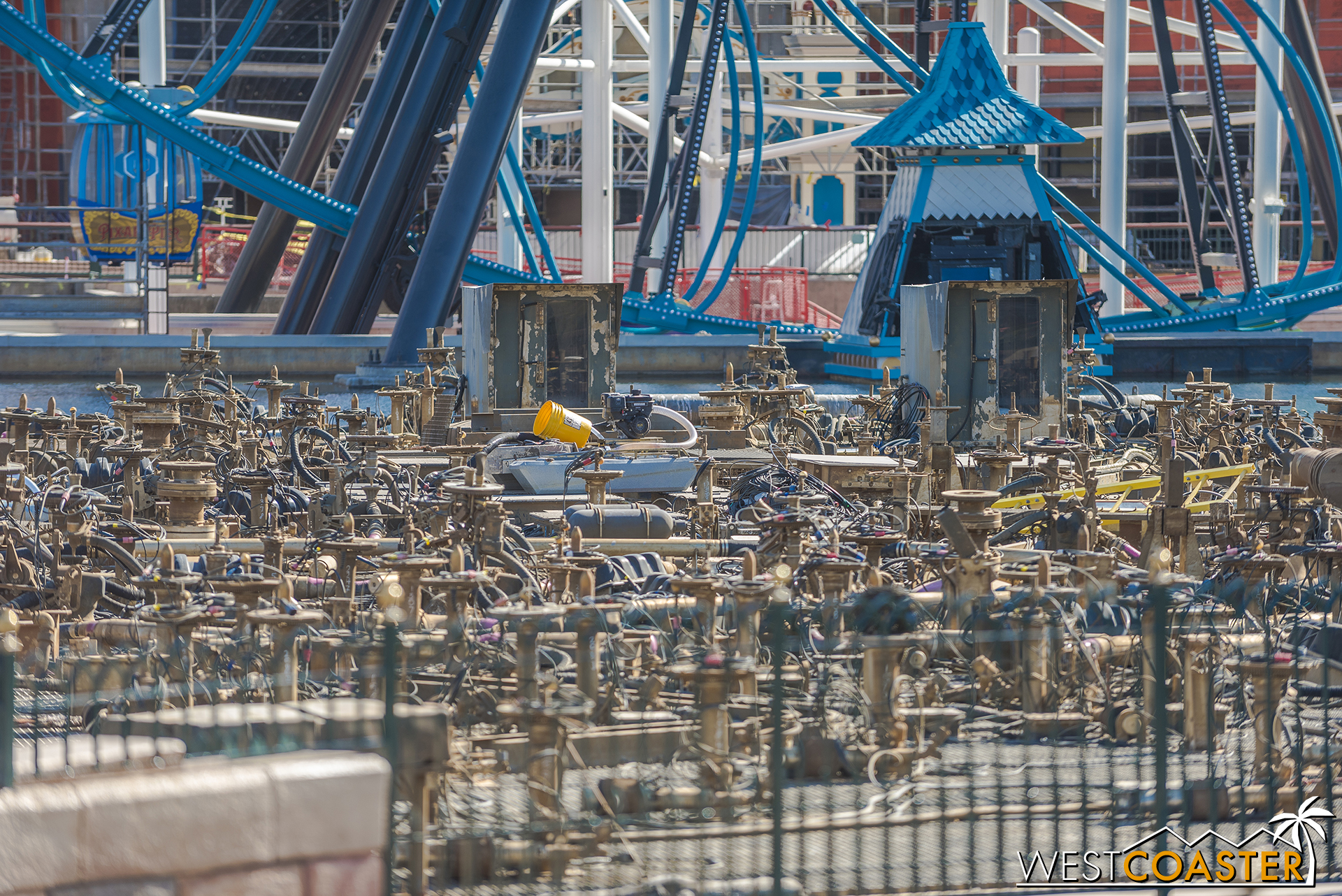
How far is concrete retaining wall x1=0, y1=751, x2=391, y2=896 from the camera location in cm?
546

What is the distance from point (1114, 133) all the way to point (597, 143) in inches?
439

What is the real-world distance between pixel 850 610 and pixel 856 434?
12.2 m

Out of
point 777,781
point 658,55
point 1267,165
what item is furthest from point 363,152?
point 777,781

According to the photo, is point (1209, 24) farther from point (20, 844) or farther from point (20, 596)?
point (20, 844)

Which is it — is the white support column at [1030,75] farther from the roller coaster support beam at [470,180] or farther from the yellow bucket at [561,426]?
the yellow bucket at [561,426]

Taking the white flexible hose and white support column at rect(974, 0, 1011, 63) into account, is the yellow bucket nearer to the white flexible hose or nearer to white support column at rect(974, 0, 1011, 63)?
the white flexible hose

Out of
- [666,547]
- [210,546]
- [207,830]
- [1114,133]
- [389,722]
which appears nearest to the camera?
[207,830]

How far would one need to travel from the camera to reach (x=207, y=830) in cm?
566

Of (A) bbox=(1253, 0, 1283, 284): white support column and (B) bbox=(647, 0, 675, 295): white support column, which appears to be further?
(B) bbox=(647, 0, 675, 295): white support column

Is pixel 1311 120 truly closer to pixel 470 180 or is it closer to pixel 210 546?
pixel 470 180

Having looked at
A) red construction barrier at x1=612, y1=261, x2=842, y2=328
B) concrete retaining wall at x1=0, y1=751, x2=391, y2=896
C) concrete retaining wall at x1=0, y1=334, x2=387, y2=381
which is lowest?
concrete retaining wall at x1=0, y1=751, x2=391, y2=896

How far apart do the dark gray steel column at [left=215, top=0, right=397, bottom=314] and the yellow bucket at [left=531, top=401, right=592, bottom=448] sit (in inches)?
770

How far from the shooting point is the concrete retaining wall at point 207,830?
546cm

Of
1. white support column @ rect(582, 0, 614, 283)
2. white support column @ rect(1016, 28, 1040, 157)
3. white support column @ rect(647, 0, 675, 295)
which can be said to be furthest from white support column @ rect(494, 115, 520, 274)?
white support column @ rect(1016, 28, 1040, 157)
